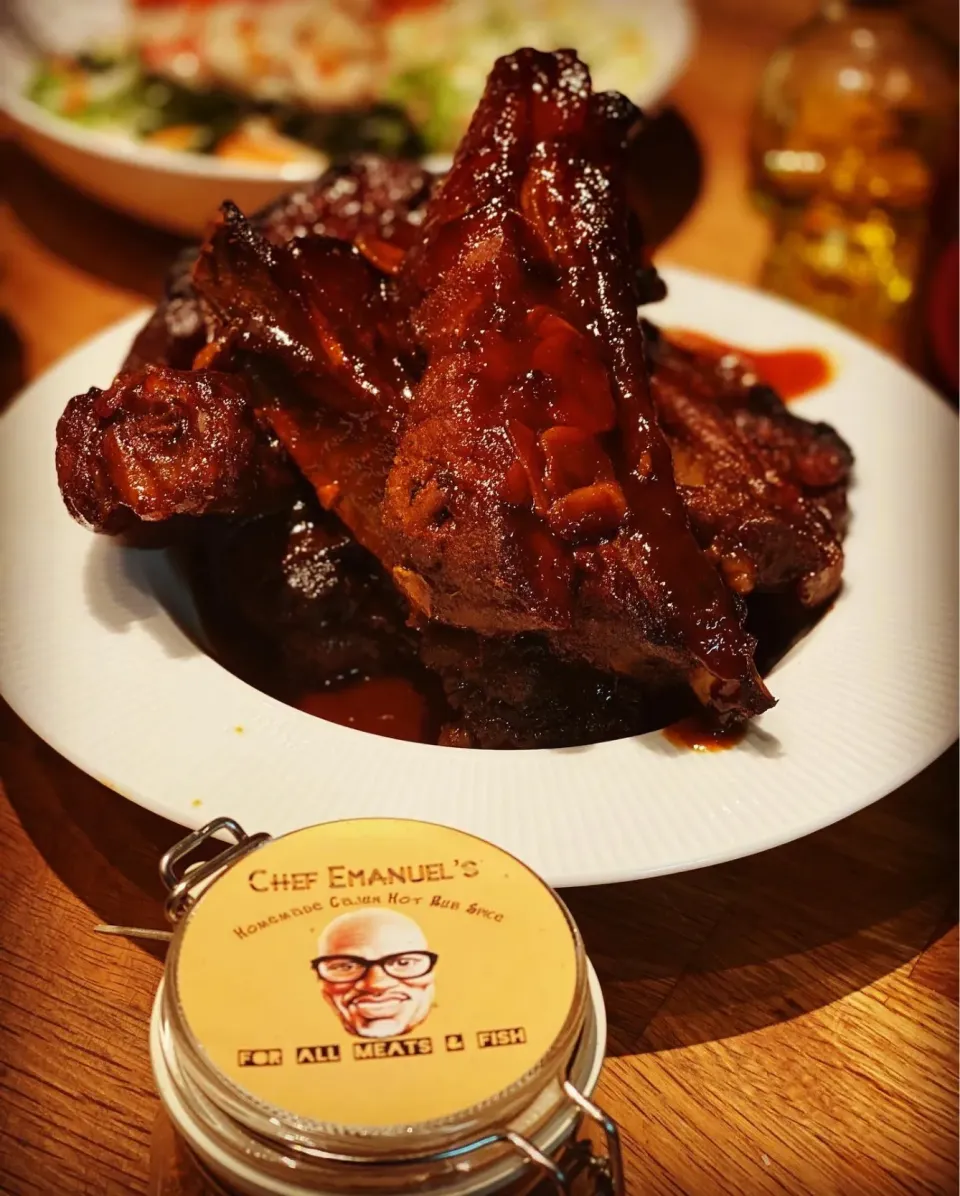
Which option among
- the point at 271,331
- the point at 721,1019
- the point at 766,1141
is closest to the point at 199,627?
the point at 271,331

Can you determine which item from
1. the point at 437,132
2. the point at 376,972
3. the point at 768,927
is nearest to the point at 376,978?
the point at 376,972

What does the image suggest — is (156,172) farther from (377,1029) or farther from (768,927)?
(377,1029)

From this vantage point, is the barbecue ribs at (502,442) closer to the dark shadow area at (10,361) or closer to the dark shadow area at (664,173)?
the dark shadow area at (10,361)

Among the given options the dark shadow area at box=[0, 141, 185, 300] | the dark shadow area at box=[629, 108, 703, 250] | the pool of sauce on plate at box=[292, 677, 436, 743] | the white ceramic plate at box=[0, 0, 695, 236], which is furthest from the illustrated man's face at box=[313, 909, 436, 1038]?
the dark shadow area at box=[629, 108, 703, 250]

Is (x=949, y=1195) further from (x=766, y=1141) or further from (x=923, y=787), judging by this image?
(x=923, y=787)

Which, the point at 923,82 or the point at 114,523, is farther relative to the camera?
the point at 923,82

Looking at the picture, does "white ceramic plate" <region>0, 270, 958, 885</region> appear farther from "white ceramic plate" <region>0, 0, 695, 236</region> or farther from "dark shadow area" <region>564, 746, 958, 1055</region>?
"white ceramic plate" <region>0, 0, 695, 236</region>
